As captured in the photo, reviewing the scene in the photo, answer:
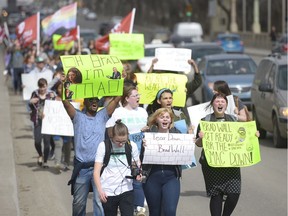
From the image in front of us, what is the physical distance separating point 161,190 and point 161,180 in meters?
0.09

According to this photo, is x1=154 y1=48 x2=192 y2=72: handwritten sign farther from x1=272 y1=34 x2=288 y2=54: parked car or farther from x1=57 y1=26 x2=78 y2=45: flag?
x1=272 y1=34 x2=288 y2=54: parked car

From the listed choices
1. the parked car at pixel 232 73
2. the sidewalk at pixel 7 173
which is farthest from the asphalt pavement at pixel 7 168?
the parked car at pixel 232 73

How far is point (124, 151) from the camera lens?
29.1 feet

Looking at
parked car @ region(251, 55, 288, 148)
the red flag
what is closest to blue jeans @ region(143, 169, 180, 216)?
parked car @ region(251, 55, 288, 148)

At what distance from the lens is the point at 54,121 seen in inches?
632

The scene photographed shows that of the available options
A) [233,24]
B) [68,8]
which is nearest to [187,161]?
[68,8]

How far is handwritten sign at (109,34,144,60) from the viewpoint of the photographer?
19438 millimetres

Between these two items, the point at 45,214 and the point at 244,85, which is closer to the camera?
the point at 45,214

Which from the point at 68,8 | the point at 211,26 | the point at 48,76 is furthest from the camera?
the point at 211,26

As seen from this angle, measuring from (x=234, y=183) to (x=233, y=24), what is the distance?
82307 mm

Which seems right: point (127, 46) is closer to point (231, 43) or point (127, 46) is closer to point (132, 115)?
point (132, 115)

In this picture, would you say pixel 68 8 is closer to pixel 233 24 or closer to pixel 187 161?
pixel 187 161

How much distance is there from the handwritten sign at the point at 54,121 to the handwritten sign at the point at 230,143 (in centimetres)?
617

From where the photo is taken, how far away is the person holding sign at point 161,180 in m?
9.38
